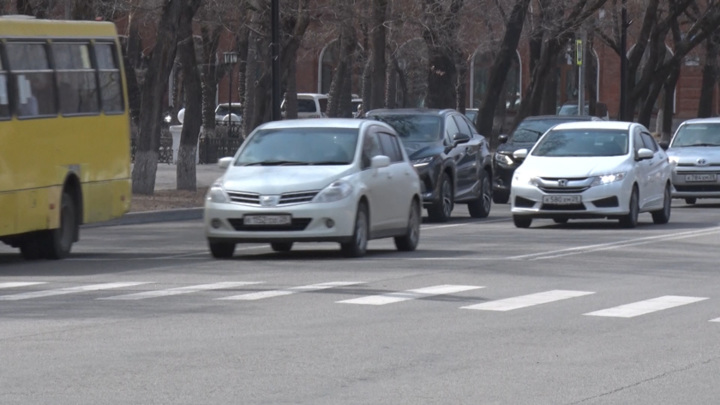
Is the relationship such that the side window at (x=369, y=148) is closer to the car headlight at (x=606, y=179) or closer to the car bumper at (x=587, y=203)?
the car bumper at (x=587, y=203)

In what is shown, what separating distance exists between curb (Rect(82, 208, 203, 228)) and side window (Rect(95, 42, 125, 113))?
4.65m

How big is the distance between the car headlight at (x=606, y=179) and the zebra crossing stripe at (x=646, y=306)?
9.10 meters

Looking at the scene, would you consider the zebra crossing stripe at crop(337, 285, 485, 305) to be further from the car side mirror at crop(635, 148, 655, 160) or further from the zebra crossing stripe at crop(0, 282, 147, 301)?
the car side mirror at crop(635, 148, 655, 160)

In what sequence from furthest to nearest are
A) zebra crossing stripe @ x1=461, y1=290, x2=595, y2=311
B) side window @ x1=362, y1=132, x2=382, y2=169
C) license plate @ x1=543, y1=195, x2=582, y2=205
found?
license plate @ x1=543, y1=195, x2=582, y2=205
side window @ x1=362, y1=132, x2=382, y2=169
zebra crossing stripe @ x1=461, y1=290, x2=595, y2=311

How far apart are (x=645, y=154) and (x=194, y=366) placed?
15.6 metres

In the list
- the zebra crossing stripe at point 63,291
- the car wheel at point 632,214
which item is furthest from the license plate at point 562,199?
the zebra crossing stripe at point 63,291

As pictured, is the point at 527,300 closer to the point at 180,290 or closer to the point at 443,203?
the point at 180,290

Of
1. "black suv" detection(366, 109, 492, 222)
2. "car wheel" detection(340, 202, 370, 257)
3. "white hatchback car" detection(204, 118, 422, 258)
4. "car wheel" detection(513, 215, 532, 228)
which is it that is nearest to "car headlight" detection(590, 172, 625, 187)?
"car wheel" detection(513, 215, 532, 228)

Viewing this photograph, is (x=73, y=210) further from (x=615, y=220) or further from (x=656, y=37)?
(x=656, y=37)

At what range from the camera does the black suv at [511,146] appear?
31906mm

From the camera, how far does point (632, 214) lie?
79.3 ft

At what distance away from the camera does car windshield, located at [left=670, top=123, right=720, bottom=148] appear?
33.1m

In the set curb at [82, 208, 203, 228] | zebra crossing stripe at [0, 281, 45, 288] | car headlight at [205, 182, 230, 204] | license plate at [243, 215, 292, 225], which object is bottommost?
curb at [82, 208, 203, 228]

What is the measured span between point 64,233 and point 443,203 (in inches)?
334
